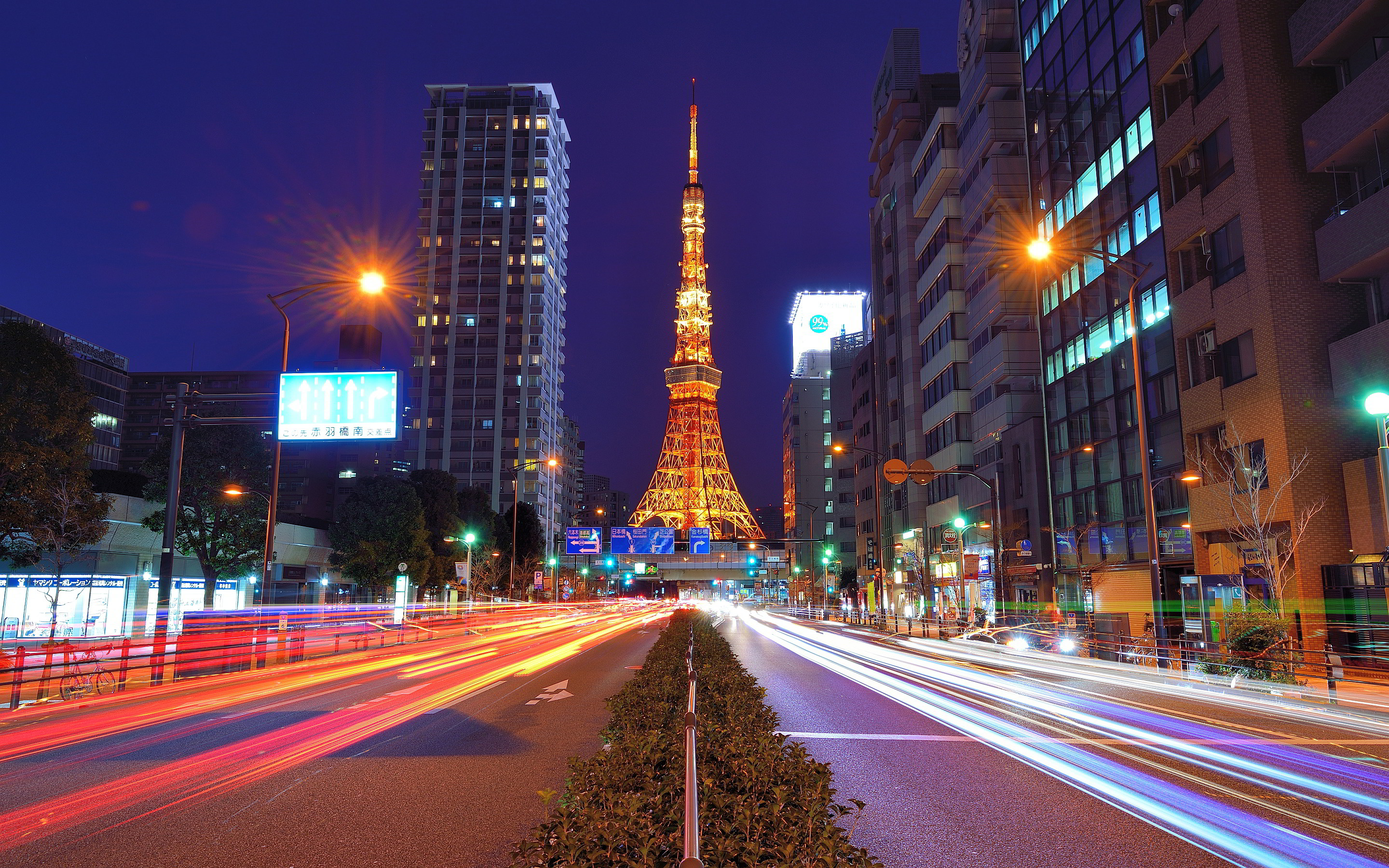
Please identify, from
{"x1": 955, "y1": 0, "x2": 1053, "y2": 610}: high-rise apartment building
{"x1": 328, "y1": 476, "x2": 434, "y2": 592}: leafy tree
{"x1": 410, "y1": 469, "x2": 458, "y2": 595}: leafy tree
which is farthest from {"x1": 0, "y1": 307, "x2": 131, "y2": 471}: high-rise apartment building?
{"x1": 955, "y1": 0, "x2": 1053, "y2": 610}: high-rise apartment building

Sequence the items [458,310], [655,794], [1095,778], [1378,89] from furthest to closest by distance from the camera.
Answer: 1. [458,310]
2. [1378,89]
3. [1095,778]
4. [655,794]

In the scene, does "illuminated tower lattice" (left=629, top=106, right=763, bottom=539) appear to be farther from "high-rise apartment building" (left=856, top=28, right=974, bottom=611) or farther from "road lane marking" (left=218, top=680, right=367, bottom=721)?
"road lane marking" (left=218, top=680, right=367, bottom=721)

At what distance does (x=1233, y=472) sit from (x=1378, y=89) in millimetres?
10998

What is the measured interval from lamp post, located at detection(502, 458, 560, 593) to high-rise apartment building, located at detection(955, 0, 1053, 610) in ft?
→ 82.1

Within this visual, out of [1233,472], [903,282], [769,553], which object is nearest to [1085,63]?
[1233,472]

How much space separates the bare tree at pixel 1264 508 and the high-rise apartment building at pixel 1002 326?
50.6 ft

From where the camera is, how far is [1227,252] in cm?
2952

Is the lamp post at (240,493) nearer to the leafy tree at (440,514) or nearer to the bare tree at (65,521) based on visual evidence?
the bare tree at (65,521)

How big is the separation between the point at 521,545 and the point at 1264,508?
68977 mm

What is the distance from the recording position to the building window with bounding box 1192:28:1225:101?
29.8 metres

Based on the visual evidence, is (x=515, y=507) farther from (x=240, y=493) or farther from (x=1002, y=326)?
(x=1002, y=326)

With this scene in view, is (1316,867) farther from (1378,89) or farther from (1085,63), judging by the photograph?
(1085,63)

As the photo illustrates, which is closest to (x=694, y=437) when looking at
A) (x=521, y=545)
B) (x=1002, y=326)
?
(x=521, y=545)

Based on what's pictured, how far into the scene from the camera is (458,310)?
417ft
